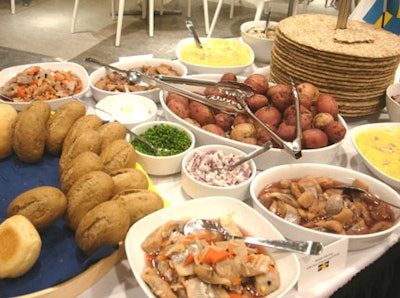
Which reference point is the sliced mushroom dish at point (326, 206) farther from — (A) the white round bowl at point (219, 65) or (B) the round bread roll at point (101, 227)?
(A) the white round bowl at point (219, 65)

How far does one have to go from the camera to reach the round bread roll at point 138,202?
0.90 m

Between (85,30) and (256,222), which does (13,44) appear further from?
(256,222)

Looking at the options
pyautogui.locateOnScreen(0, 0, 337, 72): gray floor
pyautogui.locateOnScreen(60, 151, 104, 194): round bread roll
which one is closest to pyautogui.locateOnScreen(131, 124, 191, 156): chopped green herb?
pyautogui.locateOnScreen(60, 151, 104, 194): round bread roll

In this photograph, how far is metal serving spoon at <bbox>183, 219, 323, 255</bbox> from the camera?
840 mm

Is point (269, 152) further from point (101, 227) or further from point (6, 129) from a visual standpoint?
point (6, 129)

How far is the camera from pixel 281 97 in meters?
1.37

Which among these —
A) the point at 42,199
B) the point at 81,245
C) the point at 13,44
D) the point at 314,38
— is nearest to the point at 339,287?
the point at 81,245

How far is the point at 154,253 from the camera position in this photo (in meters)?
0.87

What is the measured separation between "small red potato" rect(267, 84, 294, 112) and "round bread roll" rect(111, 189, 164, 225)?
63 centimetres

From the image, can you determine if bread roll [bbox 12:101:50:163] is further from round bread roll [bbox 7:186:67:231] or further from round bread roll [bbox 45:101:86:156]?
round bread roll [bbox 7:186:67:231]

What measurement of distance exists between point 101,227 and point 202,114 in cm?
63

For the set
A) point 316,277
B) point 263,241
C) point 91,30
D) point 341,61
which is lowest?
point 91,30

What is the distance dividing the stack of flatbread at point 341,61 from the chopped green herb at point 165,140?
0.54 meters

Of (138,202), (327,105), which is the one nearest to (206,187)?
(138,202)
